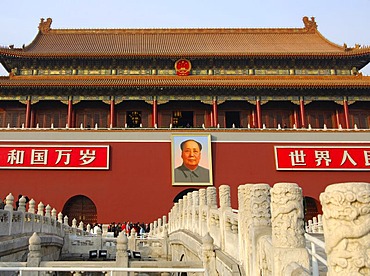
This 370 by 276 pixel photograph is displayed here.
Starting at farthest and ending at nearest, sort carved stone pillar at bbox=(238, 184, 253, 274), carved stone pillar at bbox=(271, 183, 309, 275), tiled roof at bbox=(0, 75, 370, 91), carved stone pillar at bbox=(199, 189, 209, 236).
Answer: tiled roof at bbox=(0, 75, 370, 91) < carved stone pillar at bbox=(199, 189, 209, 236) < carved stone pillar at bbox=(238, 184, 253, 274) < carved stone pillar at bbox=(271, 183, 309, 275)

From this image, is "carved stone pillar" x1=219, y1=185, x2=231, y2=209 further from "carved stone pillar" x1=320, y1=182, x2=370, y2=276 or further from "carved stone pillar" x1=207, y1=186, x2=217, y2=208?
"carved stone pillar" x1=320, y1=182, x2=370, y2=276

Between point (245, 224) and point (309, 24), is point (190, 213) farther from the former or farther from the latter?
point (309, 24)

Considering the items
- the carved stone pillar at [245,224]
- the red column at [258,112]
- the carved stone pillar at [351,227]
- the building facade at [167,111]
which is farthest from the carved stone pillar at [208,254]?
the red column at [258,112]

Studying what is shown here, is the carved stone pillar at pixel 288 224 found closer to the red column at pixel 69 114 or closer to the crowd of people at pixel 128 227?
the crowd of people at pixel 128 227

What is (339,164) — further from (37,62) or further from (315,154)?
(37,62)

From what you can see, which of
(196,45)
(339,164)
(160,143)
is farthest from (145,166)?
(196,45)

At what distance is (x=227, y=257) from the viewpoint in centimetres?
543

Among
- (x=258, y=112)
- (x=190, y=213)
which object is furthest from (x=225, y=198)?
(x=258, y=112)

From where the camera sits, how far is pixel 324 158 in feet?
56.4

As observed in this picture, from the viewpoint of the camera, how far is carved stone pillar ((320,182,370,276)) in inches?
91.0

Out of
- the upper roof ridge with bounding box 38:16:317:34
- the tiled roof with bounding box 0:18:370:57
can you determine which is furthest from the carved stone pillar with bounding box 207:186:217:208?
the upper roof ridge with bounding box 38:16:317:34

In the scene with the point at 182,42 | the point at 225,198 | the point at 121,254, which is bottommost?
the point at 121,254

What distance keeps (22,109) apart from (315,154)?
14.1 m

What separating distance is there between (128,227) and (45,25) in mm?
15257
